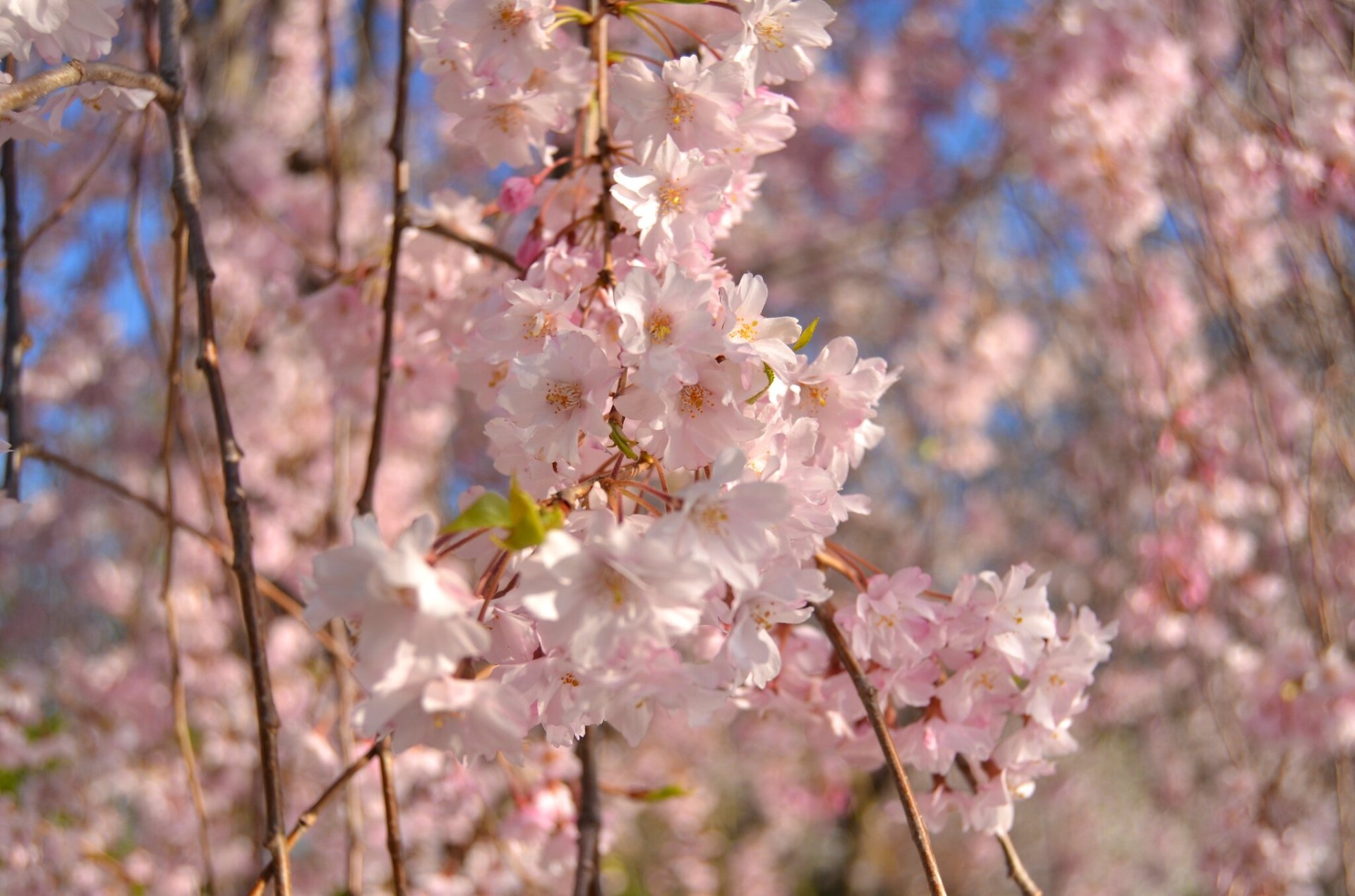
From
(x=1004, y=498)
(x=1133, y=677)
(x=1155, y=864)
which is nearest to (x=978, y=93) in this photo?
(x=1004, y=498)

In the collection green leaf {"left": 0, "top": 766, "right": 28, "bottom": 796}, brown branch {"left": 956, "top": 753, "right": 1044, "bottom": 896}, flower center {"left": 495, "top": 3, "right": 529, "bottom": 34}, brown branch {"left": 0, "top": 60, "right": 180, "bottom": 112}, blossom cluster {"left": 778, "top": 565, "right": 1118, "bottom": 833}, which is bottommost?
green leaf {"left": 0, "top": 766, "right": 28, "bottom": 796}

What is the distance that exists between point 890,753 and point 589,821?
2.07ft

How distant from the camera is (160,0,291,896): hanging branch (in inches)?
35.4

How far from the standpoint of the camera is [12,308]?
4.29 feet

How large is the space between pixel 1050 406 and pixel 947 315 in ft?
6.65

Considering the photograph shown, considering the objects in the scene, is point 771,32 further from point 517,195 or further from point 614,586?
point 614,586

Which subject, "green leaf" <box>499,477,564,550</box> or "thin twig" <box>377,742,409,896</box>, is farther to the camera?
"thin twig" <box>377,742,409,896</box>

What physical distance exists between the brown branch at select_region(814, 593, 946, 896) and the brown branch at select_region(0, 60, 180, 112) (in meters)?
0.83

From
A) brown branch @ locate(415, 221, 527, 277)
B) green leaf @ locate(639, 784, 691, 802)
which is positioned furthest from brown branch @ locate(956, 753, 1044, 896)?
brown branch @ locate(415, 221, 527, 277)

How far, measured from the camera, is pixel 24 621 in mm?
5137

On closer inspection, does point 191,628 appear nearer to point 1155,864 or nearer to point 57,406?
point 57,406

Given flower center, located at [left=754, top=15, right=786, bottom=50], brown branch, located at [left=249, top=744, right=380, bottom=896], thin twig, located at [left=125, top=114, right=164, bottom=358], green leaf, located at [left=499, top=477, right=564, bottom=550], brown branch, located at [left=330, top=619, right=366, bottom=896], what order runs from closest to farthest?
green leaf, located at [left=499, top=477, right=564, bottom=550] → brown branch, located at [left=249, top=744, right=380, bottom=896] → flower center, located at [left=754, top=15, right=786, bottom=50] → brown branch, located at [left=330, top=619, right=366, bottom=896] → thin twig, located at [left=125, top=114, right=164, bottom=358]

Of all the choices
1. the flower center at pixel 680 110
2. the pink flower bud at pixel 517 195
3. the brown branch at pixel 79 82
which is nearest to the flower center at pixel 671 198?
the flower center at pixel 680 110

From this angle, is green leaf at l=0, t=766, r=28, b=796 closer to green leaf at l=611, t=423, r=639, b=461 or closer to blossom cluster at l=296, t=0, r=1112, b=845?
blossom cluster at l=296, t=0, r=1112, b=845
